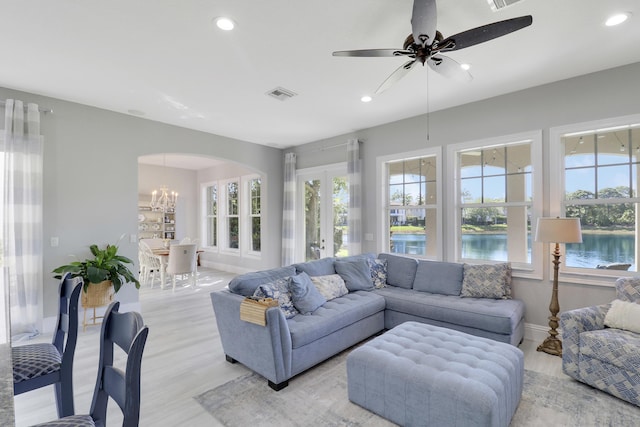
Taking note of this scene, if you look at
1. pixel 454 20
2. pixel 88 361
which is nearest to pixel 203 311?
pixel 88 361

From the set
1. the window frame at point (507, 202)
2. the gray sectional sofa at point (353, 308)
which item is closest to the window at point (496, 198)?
the window frame at point (507, 202)

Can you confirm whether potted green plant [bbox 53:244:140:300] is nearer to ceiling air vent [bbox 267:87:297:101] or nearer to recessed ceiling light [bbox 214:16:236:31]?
ceiling air vent [bbox 267:87:297:101]

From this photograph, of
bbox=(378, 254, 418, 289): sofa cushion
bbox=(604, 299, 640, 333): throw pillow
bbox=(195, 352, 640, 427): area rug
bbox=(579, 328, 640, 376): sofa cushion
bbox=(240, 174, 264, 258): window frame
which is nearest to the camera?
bbox=(195, 352, 640, 427): area rug

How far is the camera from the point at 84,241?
4.20 metres

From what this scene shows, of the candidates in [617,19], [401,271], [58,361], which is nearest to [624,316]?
[401,271]

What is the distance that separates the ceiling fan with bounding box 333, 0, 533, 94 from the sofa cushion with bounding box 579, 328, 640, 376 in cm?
243

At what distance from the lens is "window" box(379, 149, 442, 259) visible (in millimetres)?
4668

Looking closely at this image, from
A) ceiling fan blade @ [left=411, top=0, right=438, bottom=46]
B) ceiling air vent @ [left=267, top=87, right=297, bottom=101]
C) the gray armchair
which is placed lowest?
the gray armchair

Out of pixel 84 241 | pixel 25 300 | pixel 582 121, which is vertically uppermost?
pixel 582 121

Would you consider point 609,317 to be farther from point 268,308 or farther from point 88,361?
point 88,361

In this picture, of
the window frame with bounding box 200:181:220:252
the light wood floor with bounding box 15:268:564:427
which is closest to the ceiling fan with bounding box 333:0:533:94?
the light wood floor with bounding box 15:268:564:427

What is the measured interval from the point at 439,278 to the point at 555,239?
51.5 inches

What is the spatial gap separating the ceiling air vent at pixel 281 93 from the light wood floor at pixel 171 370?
9.97ft

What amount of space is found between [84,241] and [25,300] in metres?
0.89
